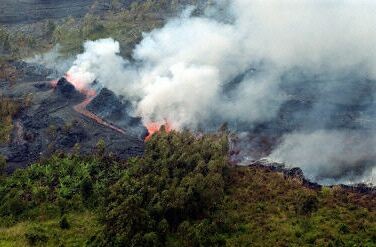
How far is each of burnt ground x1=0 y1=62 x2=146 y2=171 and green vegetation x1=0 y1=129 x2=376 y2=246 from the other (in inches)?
123

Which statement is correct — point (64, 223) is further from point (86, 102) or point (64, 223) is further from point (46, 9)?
point (46, 9)

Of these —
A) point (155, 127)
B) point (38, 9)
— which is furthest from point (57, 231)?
point (38, 9)

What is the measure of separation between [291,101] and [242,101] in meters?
5.73

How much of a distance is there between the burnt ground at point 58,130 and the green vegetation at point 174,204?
3.12 m

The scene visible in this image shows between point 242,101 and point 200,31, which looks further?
point 200,31

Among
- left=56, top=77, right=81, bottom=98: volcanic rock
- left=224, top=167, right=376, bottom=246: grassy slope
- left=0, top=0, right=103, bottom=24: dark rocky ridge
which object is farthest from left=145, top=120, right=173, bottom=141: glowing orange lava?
left=0, top=0, right=103, bottom=24: dark rocky ridge

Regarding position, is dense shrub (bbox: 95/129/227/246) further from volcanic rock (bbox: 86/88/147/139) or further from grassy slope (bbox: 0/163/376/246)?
volcanic rock (bbox: 86/88/147/139)

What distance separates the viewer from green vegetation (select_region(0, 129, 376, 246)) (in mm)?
37781

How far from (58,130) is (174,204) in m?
22.6

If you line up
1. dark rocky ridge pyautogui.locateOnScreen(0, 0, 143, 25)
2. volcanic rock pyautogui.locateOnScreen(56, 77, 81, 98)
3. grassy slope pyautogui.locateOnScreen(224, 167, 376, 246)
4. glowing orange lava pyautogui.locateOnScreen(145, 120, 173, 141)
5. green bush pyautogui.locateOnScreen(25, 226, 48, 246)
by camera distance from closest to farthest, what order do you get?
1. grassy slope pyautogui.locateOnScreen(224, 167, 376, 246)
2. green bush pyautogui.locateOnScreen(25, 226, 48, 246)
3. glowing orange lava pyautogui.locateOnScreen(145, 120, 173, 141)
4. volcanic rock pyautogui.locateOnScreen(56, 77, 81, 98)
5. dark rocky ridge pyautogui.locateOnScreen(0, 0, 143, 25)

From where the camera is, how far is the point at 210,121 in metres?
57.7

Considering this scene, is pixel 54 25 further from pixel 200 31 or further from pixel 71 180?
pixel 71 180

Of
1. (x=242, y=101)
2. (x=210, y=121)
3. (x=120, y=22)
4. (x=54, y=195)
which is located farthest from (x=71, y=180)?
(x=120, y=22)

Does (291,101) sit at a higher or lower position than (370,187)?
higher
